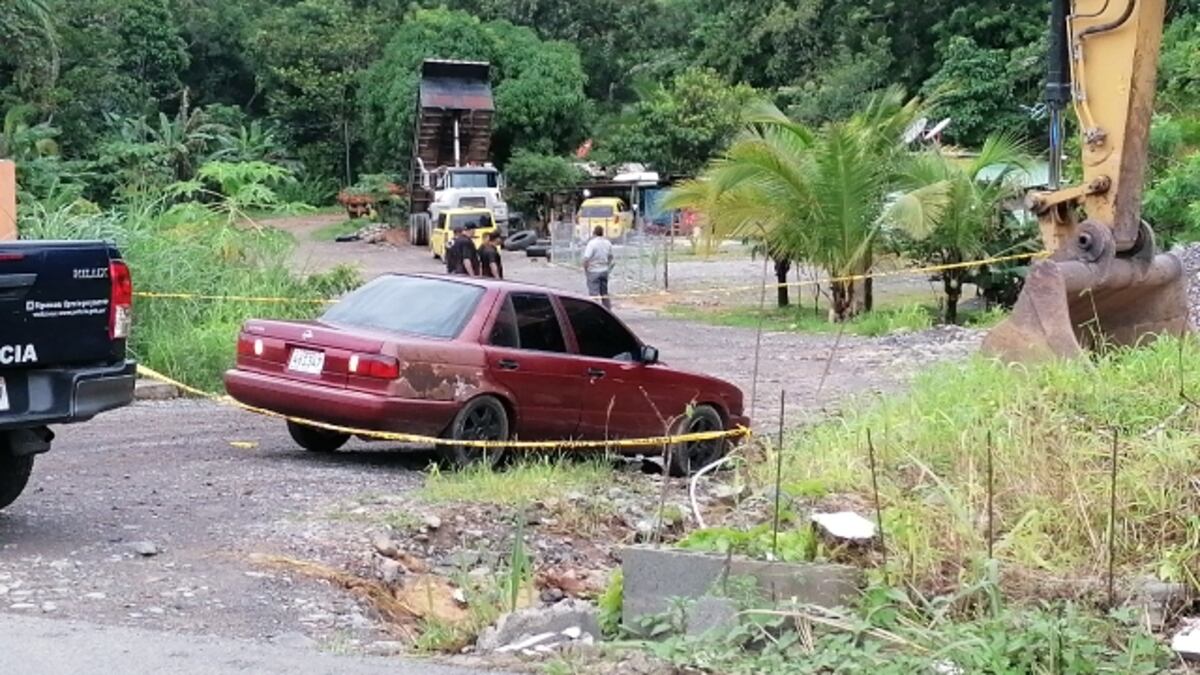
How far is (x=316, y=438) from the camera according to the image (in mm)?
12312

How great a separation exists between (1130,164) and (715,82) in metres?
44.5

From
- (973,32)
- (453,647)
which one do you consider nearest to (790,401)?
(453,647)

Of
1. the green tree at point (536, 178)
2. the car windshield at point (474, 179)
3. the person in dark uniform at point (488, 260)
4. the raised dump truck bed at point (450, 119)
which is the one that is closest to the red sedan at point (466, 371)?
the person in dark uniform at point (488, 260)

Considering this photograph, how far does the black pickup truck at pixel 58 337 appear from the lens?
8.30 m

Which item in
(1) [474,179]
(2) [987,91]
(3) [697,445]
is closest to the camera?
(3) [697,445]

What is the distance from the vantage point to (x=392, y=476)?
11359 mm

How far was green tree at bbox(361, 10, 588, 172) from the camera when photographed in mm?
56656

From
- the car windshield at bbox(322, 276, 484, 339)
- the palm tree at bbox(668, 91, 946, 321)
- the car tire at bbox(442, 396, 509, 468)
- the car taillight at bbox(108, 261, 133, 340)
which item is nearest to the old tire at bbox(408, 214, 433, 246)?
the palm tree at bbox(668, 91, 946, 321)

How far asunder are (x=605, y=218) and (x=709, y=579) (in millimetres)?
40084

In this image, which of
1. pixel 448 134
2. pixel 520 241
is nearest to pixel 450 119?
pixel 448 134

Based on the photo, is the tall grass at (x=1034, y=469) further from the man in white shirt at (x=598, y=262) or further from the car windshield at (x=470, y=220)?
the car windshield at (x=470, y=220)

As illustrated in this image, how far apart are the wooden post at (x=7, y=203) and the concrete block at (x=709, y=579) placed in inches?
421

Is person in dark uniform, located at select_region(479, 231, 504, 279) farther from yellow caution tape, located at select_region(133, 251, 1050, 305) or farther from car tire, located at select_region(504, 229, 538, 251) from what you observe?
car tire, located at select_region(504, 229, 538, 251)

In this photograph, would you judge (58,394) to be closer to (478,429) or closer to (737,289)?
(478,429)
